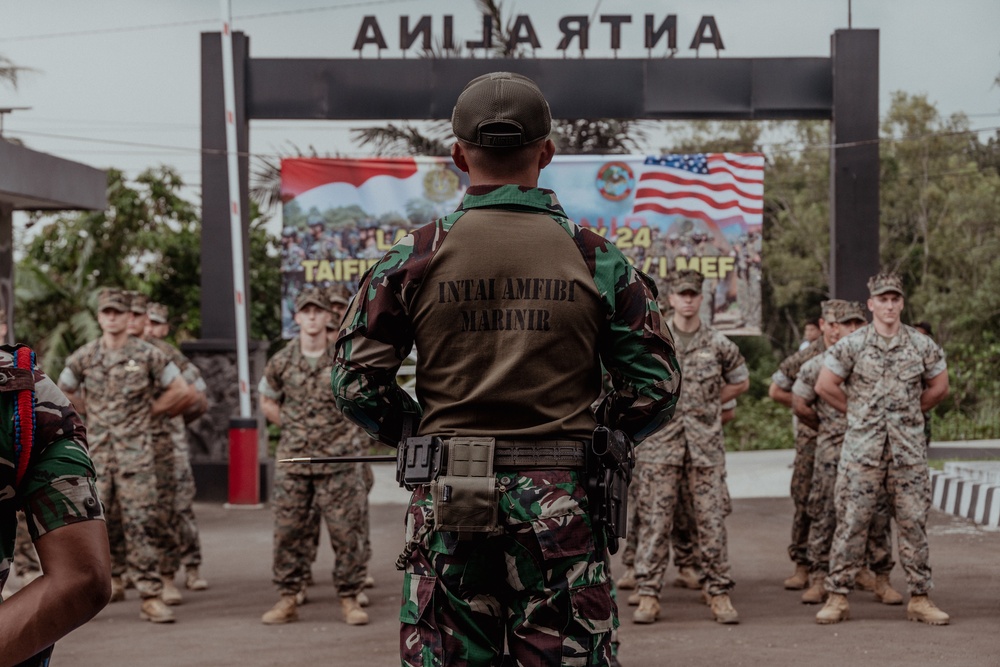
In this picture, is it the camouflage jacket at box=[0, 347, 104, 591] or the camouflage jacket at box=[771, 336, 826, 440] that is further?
the camouflage jacket at box=[771, 336, 826, 440]

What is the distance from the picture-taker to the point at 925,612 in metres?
6.90

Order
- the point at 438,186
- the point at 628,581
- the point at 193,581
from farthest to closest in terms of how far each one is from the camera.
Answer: the point at 438,186 → the point at 193,581 → the point at 628,581

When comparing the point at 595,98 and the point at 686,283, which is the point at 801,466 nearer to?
the point at 686,283

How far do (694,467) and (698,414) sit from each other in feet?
1.01

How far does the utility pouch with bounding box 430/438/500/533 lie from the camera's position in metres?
2.82

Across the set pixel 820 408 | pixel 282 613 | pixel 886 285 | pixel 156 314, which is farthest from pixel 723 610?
pixel 156 314

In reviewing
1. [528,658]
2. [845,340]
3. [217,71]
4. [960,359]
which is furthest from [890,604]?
[960,359]

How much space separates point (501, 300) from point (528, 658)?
32.3 inches

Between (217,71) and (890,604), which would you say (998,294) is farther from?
(890,604)

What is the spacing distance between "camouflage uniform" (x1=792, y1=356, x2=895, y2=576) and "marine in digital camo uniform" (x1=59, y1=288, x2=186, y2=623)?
3.93 m

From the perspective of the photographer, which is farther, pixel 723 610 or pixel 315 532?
pixel 315 532

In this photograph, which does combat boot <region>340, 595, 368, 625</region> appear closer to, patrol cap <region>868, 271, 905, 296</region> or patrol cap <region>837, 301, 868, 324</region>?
patrol cap <region>868, 271, 905, 296</region>

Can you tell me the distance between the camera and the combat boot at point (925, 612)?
686cm

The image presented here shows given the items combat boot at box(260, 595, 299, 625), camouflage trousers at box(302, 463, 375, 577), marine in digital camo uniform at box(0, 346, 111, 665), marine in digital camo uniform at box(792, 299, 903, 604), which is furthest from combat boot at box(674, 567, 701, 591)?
marine in digital camo uniform at box(0, 346, 111, 665)
